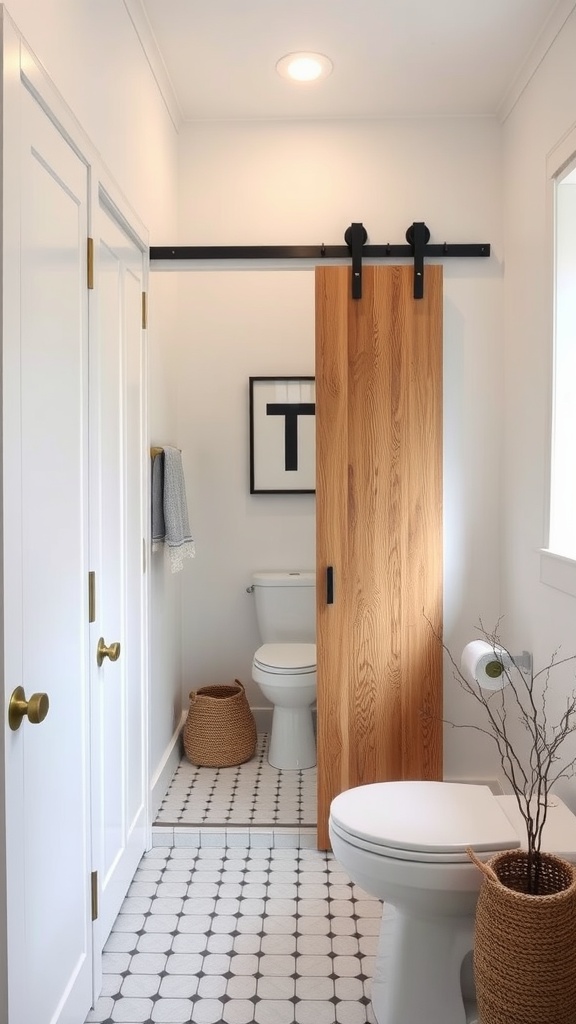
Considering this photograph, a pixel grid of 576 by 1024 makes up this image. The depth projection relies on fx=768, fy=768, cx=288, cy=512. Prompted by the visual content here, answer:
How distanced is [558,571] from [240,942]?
1.34m

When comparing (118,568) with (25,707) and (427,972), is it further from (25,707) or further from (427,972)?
(427,972)

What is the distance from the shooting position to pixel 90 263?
181 centimetres

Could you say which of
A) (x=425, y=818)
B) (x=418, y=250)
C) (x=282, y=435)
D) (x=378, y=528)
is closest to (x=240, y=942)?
(x=425, y=818)

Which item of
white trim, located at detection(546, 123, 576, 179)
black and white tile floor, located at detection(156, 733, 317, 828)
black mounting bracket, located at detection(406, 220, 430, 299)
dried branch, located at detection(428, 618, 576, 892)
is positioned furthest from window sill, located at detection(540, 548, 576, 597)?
black and white tile floor, located at detection(156, 733, 317, 828)

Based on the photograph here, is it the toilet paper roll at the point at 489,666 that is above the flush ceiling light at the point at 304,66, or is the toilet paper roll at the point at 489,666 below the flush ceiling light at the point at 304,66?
below

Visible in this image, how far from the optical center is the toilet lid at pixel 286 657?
308cm

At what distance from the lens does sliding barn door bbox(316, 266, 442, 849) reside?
8.40 feet

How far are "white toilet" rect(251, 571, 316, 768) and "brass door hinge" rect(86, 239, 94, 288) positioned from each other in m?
1.77

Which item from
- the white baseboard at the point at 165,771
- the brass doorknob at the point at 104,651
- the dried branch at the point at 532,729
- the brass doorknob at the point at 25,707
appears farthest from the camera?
the white baseboard at the point at 165,771

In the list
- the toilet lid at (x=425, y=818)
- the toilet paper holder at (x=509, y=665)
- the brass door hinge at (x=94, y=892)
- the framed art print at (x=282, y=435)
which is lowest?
the brass door hinge at (x=94, y=892)

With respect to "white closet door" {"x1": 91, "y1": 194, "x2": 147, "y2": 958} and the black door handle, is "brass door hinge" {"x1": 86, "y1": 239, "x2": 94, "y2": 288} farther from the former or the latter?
the black door handle

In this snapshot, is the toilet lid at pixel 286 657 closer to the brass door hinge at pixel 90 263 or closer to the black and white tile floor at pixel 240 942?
the black and white tile floor at pixel 240 942

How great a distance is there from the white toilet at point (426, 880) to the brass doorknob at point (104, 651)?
0.67 metres

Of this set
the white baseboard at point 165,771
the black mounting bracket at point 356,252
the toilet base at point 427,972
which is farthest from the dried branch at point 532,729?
the black mounting bracket at point 356,252
